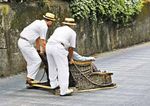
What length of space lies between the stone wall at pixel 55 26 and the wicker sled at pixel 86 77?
2978 mm

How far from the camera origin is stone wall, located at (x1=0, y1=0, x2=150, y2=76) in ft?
43.2

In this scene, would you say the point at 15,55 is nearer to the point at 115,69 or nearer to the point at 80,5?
the point at 115,69

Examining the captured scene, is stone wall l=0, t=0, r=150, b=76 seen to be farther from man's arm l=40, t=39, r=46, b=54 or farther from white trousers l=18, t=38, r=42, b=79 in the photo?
man's arm l=40, t=39, r=46, b=54

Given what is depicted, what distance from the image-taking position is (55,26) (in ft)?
51.2

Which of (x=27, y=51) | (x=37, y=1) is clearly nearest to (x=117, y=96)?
(x=27, y=51)

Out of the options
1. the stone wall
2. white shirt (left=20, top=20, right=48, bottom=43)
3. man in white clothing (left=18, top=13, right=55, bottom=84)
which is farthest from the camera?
the stone wall

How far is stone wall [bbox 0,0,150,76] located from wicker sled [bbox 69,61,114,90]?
9.77 feet

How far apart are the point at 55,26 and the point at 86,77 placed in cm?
513

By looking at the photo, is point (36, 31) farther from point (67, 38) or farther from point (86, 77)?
point (86, 77)

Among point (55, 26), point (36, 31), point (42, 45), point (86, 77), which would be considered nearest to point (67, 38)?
point (42, 45)

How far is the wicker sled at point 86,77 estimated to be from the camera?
10.7 metres

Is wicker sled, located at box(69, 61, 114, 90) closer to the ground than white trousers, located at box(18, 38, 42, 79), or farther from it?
closer to the ground

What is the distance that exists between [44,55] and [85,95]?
56.7 inches

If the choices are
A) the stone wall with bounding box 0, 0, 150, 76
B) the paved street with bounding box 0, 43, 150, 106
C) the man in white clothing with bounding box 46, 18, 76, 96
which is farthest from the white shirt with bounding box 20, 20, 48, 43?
the stone wall with bounding box 0, 0, 150, 76
